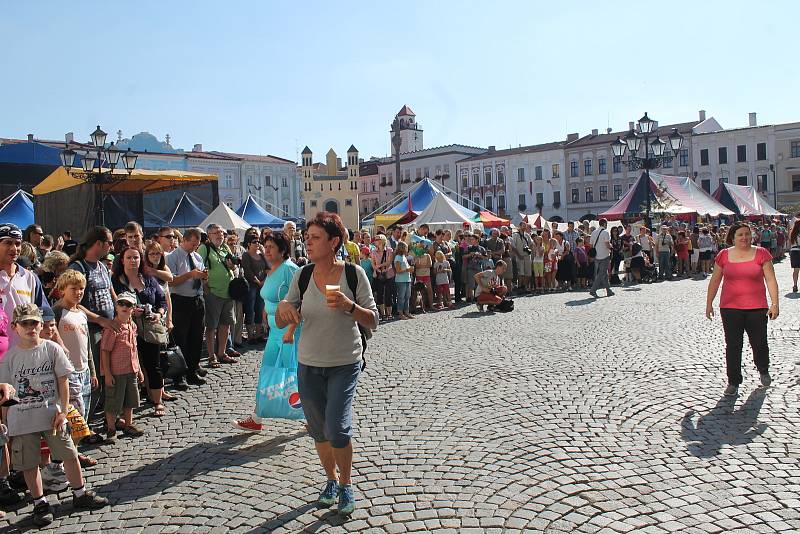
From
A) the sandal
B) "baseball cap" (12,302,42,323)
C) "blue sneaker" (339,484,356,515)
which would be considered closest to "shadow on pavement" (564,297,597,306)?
the sandal

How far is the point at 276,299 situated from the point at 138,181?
1763cm

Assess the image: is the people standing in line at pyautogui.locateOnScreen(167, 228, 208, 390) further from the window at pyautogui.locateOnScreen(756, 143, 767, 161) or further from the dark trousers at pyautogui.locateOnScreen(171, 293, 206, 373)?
the window at pyautogui.locateOnScreen(756, 143, 767, 161)

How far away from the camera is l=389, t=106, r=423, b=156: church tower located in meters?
112

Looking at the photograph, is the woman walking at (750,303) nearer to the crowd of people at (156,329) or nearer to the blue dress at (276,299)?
the crowd of people at (156,329)

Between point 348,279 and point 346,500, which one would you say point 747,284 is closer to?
point 348,279

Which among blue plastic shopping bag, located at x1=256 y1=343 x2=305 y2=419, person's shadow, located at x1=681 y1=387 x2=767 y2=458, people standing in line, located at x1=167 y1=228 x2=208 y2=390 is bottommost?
person's shadow, located at x1=681 y1=387 x2=767 y2=458


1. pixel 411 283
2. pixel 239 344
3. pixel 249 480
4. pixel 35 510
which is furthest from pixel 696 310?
pixel 35 510

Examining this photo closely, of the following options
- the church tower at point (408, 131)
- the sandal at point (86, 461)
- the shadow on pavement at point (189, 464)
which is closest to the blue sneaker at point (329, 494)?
the shadow on pavement at point (189, 464)

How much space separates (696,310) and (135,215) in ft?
55.1

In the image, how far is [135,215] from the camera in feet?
73.9

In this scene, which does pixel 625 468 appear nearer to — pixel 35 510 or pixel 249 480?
pixel 249 480

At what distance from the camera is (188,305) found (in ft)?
27.2

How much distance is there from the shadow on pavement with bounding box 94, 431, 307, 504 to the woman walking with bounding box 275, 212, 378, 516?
3.90 feet

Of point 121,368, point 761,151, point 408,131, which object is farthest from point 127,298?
point 408,131
